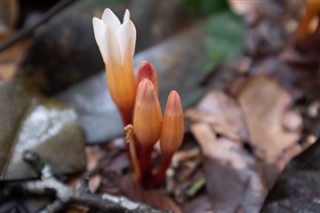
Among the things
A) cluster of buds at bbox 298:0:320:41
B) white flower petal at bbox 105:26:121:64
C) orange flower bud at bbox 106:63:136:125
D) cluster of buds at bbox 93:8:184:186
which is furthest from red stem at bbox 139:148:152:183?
cluster of buds at bbox 298:0:320:41

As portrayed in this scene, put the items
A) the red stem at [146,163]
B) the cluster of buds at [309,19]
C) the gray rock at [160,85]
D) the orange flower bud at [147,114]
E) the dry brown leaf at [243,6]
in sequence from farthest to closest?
the dry brown leaf at [243,6] → the cluster of buds at [309,19] → the gray rock at [160,85] → the red stem at [146,163] → the orange flower bud at [147,114]

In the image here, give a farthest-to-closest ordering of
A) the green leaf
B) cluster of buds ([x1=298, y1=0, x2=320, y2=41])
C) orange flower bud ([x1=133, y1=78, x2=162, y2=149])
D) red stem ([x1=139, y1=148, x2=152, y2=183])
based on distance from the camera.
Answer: the green leaf
cluster of buds ([x1=298, y1=0, x2=320, y2=41])
red stem ([x1=139, y1=148, x2=152, y2=183])
orange flower bud ([x1=133, y1=78, x2=162, y2=149])

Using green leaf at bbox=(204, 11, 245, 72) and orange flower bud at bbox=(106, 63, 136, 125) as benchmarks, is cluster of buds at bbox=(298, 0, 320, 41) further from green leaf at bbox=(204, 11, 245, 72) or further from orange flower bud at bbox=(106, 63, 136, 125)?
orange flower bud at bbox=(106, 63, 136, 125)

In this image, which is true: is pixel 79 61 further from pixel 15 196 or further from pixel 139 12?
pixel 15 196

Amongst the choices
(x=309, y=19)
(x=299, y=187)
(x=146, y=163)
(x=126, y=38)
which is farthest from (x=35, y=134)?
(x=309, y=19)

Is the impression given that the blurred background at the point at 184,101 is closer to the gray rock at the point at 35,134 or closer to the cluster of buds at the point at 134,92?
the gray rock at the point at 35,134

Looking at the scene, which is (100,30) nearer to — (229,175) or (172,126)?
(172,126)

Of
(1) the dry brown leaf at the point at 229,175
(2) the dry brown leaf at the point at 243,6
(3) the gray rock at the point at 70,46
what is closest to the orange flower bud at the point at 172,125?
(1) the dry brown leaf at the point at 229,175
